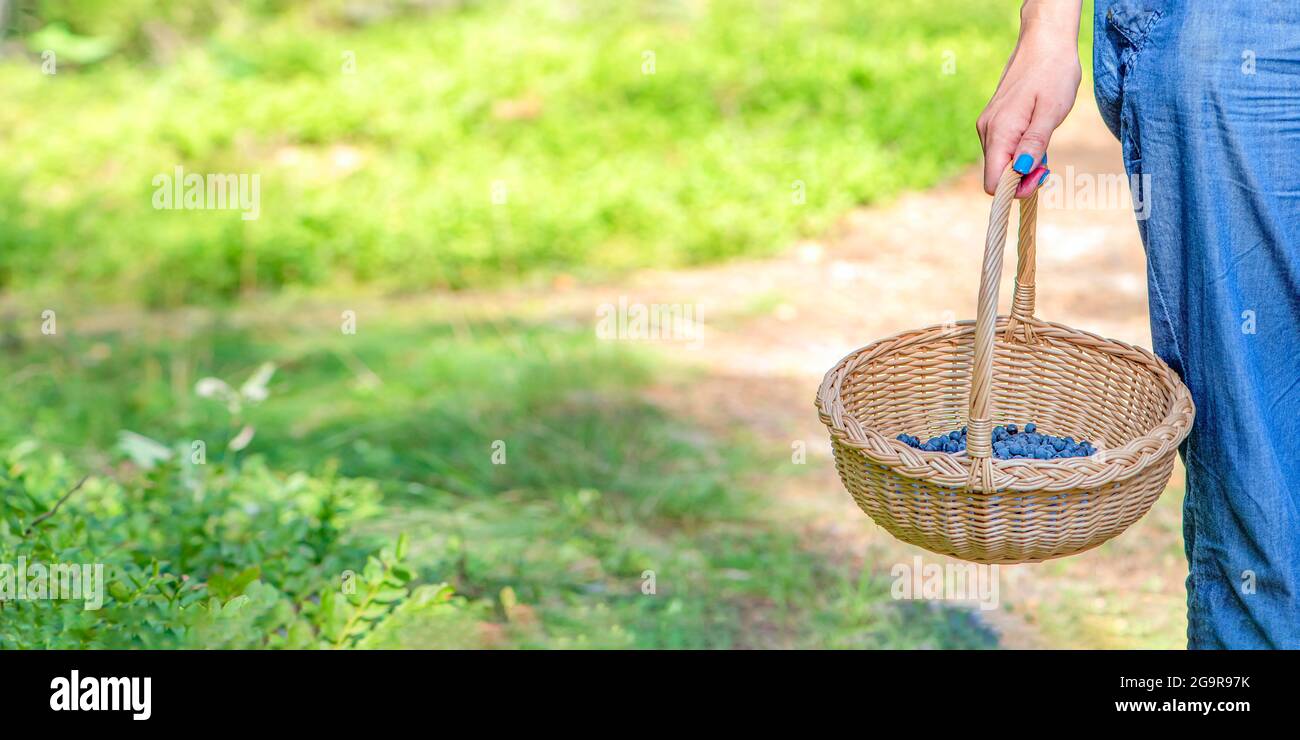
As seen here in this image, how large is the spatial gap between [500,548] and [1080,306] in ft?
9.50

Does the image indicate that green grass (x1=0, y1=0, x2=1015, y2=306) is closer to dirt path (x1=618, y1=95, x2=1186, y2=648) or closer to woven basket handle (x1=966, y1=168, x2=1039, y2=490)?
dirt path (x1=618, y1=95, x2=1186, y2=648)

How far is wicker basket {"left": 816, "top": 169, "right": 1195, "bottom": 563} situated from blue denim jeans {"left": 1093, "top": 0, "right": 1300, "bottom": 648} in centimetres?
10

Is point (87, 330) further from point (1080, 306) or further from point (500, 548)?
point (1080, 306)

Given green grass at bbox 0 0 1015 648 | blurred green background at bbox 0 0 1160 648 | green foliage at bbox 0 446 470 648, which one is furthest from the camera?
green grass at bbox 0 0 1015 648

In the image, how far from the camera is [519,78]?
7.57 meters

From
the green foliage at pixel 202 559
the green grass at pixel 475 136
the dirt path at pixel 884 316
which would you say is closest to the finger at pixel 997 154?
the green foliage at pixel 202 559

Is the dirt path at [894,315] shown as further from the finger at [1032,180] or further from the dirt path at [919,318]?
the finger at [1032,180]

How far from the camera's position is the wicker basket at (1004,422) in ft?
6.05

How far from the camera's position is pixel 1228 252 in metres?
1.90

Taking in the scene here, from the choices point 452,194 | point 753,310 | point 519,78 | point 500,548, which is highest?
point 519,78

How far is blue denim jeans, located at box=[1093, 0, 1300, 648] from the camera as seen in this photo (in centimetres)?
183

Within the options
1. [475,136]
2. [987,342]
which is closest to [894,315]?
[475,136]

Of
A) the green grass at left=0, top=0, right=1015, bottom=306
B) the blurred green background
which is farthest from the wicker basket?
the green grass at left=0, top=0, right=1015, bottom=306
